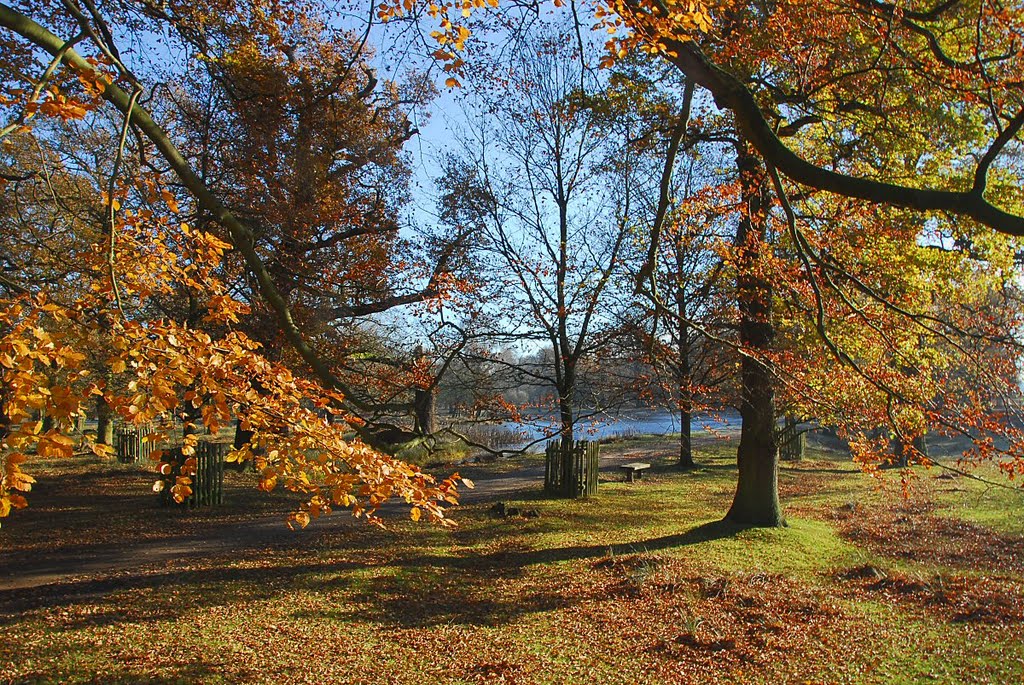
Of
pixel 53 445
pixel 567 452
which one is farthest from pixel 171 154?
pixel 567 452

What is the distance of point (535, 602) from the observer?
8664 millimetres

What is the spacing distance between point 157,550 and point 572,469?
27.4 feet

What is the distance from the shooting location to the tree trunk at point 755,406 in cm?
1155

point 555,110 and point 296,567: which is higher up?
point 555,110

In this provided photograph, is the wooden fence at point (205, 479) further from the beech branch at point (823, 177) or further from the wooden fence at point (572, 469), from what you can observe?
the beech branch at point (823, 177)

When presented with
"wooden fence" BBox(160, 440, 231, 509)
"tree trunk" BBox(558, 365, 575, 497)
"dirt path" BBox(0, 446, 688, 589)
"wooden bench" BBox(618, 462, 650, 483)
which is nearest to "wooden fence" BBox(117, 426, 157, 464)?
"wooden fence" BBox(160, 440, 231, 509)

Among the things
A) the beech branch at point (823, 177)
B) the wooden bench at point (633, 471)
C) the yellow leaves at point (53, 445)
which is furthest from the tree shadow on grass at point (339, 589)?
the wooden bench at point (633, 471)

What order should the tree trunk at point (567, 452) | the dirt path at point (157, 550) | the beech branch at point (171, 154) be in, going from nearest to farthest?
the beech branch at point (171, 154) → the dirt path at point (157, 550) → the tree trunk at point (567, 452)

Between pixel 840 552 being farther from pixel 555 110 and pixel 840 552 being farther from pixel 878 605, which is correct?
pixel 555 110

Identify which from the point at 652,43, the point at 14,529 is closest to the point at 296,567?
the point at 14,529

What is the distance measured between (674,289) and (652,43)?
13634 mm

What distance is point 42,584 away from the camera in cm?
853

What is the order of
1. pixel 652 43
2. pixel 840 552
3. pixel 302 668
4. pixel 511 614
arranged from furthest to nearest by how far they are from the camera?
pixel 840 552 < pixel 511 614 < pixel 302 668 < pixel 652 43

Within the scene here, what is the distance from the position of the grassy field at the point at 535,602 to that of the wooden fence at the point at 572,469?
4.47 feet
